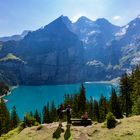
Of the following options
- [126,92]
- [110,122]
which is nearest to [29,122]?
[110,122]

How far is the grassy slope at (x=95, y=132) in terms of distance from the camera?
35438 millimetres

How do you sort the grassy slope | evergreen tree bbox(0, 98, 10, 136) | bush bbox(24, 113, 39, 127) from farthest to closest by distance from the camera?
evergreen tree bbox(0, 98, 10, 136) → bush bbox(24, 113, 39, 127) → the grassy slope

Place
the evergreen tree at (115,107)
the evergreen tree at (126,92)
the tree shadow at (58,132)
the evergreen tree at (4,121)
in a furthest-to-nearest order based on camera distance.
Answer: the evergreen tree at (4,121) → the evergreen tree at (115,107) → the evergreen tree at (126,92) → the tree shadow at (58,132)

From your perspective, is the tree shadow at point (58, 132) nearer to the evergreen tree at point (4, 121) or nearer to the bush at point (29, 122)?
the bush at point (29, 122)

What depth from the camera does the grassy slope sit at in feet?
116

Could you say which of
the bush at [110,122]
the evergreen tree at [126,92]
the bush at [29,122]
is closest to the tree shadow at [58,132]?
the bush at [110,122]

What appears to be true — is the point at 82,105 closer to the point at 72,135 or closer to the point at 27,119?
the point at 27,119

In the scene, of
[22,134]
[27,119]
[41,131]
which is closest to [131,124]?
[41,131]

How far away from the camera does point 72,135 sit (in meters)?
38.2

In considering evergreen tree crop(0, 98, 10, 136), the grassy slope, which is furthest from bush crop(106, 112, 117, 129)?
evergreen tree crop(0, 98, 10, 136)

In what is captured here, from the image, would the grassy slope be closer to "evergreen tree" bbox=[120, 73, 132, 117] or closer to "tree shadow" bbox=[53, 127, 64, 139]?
"tree shadow" bbox=[53, 127, 64, 139]

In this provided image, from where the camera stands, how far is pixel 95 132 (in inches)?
1515

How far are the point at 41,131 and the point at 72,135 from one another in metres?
4.92

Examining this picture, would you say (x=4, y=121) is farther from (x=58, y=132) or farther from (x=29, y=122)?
(x=58, y=132)
